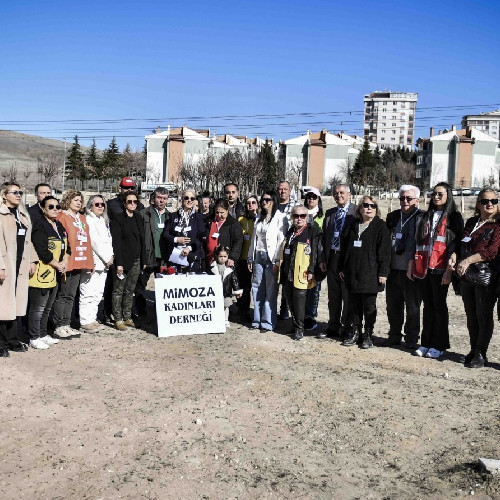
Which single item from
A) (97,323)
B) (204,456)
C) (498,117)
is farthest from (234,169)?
(498,117)

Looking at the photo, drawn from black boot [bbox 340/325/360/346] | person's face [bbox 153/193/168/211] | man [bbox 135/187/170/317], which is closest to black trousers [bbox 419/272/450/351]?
black boot [bbox 340/325/360/346]

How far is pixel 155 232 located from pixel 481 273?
15.4ft

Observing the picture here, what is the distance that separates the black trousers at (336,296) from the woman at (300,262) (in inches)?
Answer: 9.2

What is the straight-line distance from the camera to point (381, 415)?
211 inches

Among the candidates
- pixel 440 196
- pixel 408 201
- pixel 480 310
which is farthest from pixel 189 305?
pixel 480 310

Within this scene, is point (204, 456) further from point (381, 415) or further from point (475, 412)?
point (475, 412)

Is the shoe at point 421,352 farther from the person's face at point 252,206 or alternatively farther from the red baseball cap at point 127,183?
the red baseball cap at point 127,183

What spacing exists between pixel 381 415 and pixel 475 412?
0.92m

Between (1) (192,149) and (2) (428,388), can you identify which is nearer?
(2) (428,388)

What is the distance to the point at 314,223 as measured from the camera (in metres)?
8.45

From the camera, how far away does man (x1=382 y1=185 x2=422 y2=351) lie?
24.3ft

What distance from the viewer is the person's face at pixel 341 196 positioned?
7.89 m

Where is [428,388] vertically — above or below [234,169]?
below

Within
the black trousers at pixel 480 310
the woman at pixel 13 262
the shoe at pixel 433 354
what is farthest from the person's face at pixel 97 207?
the black trousers at pixel 480 310
